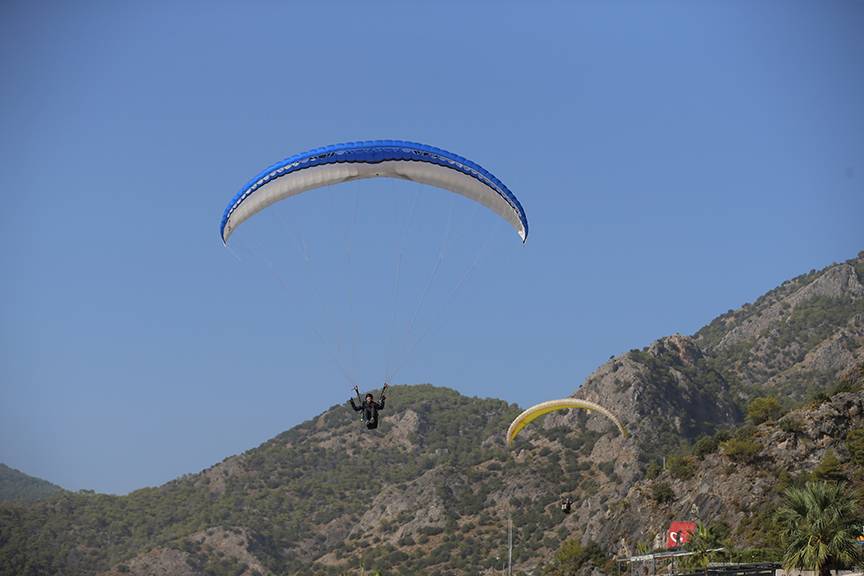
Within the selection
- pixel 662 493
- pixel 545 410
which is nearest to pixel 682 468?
pixel 662 493

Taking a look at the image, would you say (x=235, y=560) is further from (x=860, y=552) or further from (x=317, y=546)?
(x=860, y=552)

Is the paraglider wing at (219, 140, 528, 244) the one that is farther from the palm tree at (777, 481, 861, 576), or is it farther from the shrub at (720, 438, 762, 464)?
the shrub at (720, 438, 762, 464)

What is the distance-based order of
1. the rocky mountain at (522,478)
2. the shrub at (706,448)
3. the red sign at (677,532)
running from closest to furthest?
1. the red sign at (677,532)
2. the rocky mountain at (522,478)
3. the shrub at (706,448)

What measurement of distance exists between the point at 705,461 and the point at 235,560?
3462 inches

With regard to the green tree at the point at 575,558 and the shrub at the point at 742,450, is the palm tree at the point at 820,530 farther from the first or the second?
the green tree at the point at 575,558

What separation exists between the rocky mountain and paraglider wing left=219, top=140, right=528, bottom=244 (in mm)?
56260

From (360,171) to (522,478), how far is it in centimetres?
11332

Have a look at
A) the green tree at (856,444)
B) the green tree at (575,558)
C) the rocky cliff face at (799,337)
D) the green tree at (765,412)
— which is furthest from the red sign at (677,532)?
the rocky cliff face at (799,337)

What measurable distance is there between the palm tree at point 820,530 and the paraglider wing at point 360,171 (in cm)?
2018


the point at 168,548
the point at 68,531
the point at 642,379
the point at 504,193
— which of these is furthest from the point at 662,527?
the point at 68,531

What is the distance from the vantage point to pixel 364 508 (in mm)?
173000

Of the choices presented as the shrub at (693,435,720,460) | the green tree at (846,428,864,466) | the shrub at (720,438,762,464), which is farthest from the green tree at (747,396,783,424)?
the green tree at (846,428,864,466)

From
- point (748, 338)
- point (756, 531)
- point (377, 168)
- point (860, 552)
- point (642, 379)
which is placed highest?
point (748, 338)

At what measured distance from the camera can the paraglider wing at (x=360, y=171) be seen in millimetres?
38656
